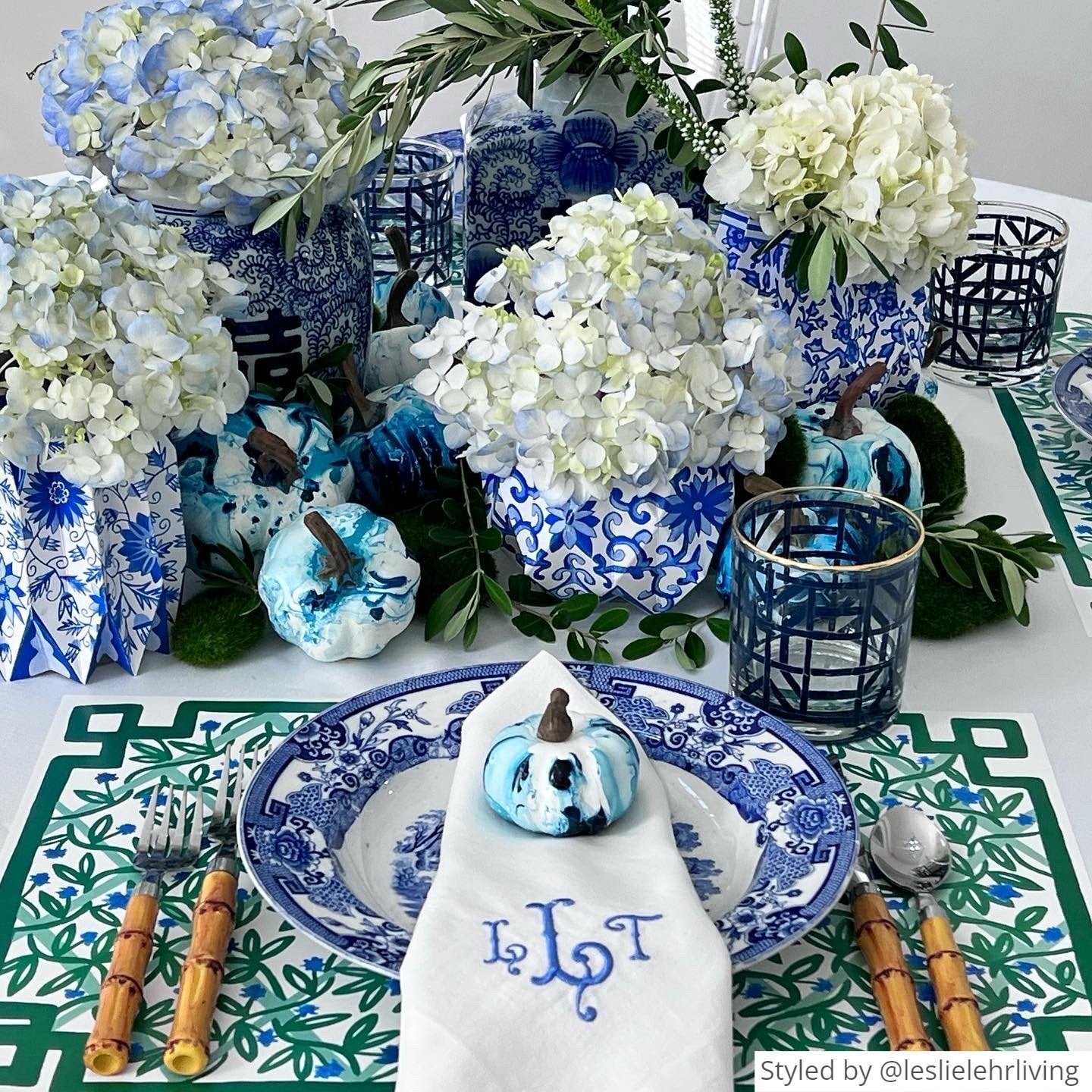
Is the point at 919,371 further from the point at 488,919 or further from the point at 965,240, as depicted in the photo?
the point at 488,919

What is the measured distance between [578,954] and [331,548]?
1.22 ft

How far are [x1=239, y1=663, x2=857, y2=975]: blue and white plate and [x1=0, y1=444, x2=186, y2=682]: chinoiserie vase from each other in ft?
0.67

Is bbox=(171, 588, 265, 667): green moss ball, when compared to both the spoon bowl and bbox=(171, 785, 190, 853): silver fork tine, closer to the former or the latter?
bbox=(171, 785, 190, 853): silver fork tine

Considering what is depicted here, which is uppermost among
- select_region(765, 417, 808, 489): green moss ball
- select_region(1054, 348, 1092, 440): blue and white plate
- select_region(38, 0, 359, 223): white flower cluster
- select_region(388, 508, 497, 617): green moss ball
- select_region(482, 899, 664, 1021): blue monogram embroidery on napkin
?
select_region(38, 0, 359, 223): white flower cluster

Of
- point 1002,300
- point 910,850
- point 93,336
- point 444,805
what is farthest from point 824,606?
point 1002,300

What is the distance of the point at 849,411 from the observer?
3.44ft

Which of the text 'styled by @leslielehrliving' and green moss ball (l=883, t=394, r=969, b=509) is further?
green moss ball (l=883, t=394, r=969, b=509)

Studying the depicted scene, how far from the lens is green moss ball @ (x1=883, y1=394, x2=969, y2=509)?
3.76 feet

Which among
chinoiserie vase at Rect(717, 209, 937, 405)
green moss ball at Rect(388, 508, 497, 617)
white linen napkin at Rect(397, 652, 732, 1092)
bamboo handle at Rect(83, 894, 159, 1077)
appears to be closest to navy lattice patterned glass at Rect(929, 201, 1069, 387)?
chinoiserie vase at Rect(717, 209, 937, 405)

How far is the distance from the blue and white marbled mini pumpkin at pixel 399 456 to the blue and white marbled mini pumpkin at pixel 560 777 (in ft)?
1.14

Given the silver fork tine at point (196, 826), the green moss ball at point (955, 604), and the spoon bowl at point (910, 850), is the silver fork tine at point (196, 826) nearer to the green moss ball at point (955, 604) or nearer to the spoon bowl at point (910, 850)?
the spoon bowl at point (910, 850)

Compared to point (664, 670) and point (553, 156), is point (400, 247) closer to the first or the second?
point (553, 156)

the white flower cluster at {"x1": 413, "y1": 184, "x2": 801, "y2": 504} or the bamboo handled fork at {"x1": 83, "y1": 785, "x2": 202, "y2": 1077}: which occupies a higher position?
the white flower cluster at {"x1": 413, "y1": 184, "x2": 801, "y2": 504}

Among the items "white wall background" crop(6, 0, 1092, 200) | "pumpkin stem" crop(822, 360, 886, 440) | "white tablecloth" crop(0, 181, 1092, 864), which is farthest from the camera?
"white wall background" crop(6, 0, 1092, 200)
